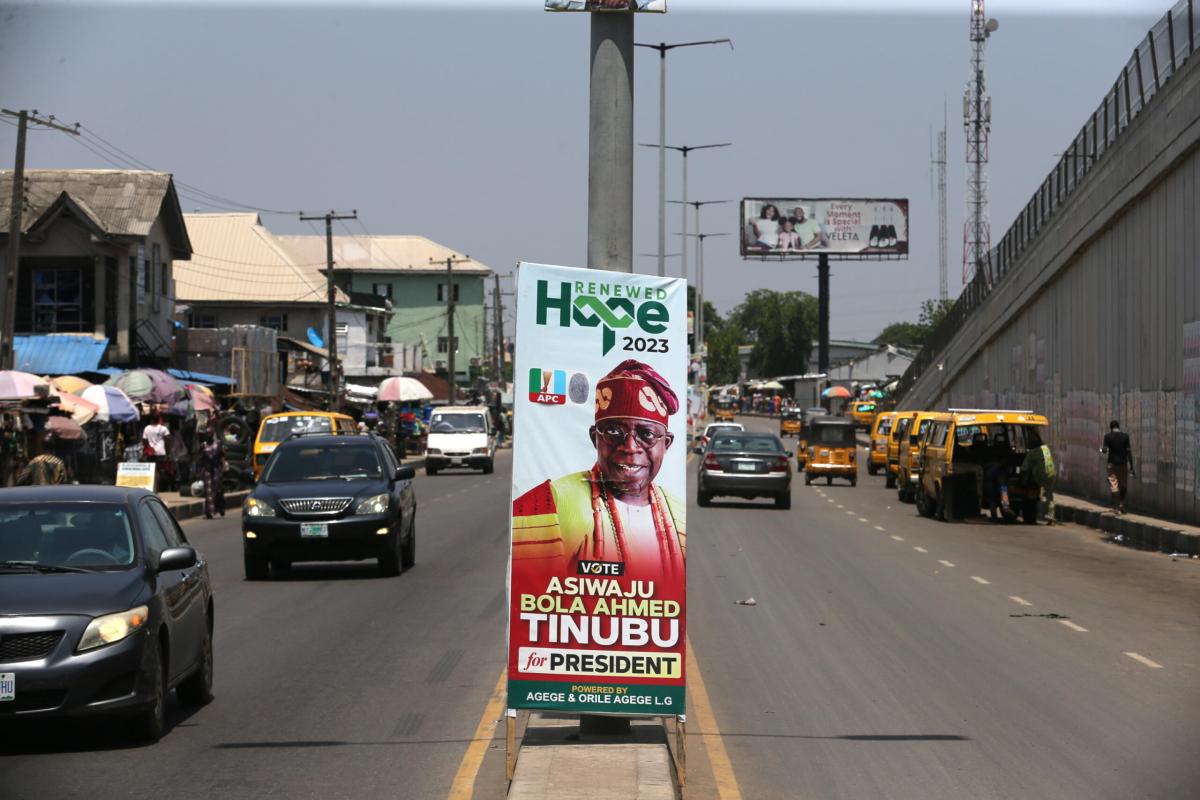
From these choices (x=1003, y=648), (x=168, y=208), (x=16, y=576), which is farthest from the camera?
(x=168, y=208)

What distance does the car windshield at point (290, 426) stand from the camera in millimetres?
39188

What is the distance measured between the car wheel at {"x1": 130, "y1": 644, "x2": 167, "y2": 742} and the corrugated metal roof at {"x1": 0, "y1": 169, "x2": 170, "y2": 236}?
41408mm

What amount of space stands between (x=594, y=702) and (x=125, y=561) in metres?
3.34

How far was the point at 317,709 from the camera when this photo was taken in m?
10.4

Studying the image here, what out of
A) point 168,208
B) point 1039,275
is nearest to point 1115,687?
point 1039,275


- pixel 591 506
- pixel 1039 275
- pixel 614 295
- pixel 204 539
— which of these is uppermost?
pixel 1039 275

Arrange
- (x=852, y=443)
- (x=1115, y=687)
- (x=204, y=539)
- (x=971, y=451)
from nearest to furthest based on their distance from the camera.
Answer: (x=1115, y=687) → (x=204, y=539) → (x=971, y=451) → (x=852, y=443)

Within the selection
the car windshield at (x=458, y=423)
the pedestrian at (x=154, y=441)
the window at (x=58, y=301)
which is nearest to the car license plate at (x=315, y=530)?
the pedestrian at (x=154, y=441)

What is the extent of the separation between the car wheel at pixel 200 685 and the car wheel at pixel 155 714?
40.7 inches

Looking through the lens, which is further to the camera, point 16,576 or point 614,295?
point 16,576

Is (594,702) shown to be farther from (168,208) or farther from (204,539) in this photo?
(168,208)

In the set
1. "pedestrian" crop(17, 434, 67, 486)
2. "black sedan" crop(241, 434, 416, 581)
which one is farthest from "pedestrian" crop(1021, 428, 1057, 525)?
"pedestrian" crop(17, 434, 67, 486)

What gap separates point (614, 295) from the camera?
778 centimetres

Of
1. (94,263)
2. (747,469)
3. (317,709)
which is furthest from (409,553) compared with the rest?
(94,263)
